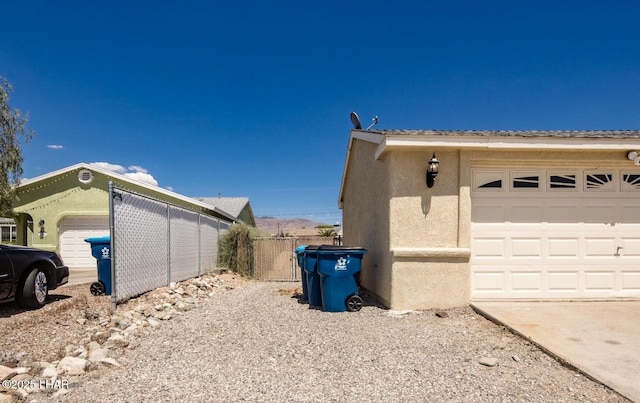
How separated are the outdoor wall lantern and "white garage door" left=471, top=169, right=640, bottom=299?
2.97 feet

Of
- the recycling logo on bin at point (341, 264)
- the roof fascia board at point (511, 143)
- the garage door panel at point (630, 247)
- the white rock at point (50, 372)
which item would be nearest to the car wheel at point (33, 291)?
the white rock at point (50, 372)

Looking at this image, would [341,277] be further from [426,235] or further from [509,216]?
[509,216]

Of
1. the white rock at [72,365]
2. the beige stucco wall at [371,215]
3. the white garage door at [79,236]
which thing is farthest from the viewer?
the white garage door at [79,236]

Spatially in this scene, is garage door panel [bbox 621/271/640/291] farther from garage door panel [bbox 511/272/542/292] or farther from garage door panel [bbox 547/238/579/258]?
garage door panel [bbox 511/272/542/292]

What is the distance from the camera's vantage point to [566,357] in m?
4.18

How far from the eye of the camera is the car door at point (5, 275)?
5.95 metres

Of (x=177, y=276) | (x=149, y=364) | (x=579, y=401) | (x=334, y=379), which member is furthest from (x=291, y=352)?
(x=177, y=276)

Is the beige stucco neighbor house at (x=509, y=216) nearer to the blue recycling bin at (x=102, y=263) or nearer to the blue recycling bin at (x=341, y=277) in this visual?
the blue recycling bin at (x=341, y=277)

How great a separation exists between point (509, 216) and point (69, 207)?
16.1 metres

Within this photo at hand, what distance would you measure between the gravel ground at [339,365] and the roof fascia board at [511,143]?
111 inches

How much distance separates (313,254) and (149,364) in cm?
359

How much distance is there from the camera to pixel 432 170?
6535mm

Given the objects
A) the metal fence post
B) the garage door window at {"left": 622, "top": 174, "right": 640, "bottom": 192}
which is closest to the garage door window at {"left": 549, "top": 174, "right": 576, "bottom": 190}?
the garage door window at {"left": 622, "top": 174, "right": 640, "bottom": 192}

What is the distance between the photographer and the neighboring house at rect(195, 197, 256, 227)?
25.0m
